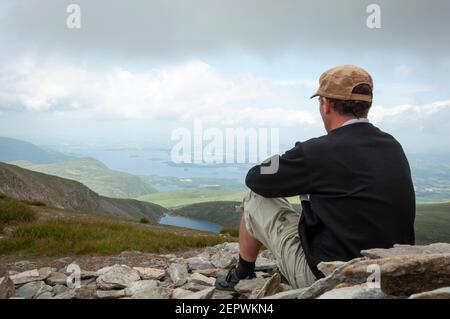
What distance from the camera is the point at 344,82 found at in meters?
4.87

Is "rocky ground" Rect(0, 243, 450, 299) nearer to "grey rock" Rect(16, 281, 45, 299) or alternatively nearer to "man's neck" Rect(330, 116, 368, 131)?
"grey rock" Rect(16, 281, 45, 299)

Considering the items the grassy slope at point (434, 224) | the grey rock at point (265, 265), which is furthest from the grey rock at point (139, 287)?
the grassy slope at point (434, 224)

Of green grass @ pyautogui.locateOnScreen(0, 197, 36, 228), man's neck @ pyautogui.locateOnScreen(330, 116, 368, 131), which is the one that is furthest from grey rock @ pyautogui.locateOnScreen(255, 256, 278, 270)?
green grass @ pyautogui.locateOnScreen(0, 197, 36, 228)

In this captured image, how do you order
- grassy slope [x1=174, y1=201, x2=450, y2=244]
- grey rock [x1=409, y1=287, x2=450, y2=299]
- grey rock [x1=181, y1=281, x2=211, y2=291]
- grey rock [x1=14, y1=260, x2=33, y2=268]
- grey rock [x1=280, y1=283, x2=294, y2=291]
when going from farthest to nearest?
grassy slope [x1=174, y1=201, x2=450, y2=244], grey rock [x1=14, y1=260, x2=33, y2=268], grey rock [x1=181, y1=281, x2=211, y2=291], grey rock [x1=280, y1=283, x2=294, y2=291], grey rock [x1=409, y1=287, x2=450, y2=299]

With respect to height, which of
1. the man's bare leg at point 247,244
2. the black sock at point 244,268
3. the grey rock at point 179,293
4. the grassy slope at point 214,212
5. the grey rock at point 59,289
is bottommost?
the grassy slope at point 214,212

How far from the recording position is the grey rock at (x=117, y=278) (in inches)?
287

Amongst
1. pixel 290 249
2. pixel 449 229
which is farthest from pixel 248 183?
pixel 449 229

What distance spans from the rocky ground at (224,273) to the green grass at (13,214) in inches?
261

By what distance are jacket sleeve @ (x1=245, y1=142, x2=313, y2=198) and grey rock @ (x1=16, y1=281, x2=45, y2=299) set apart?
5.11 m

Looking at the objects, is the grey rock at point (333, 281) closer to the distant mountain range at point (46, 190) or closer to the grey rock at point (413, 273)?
the grey rock at point (413, 273)

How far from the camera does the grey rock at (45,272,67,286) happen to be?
26.2 ft

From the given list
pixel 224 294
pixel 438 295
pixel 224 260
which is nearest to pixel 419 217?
pixel 224 260

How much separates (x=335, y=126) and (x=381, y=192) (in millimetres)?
1010

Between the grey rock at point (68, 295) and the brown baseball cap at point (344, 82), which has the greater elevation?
the brown baseball cap at point (344, 82)
